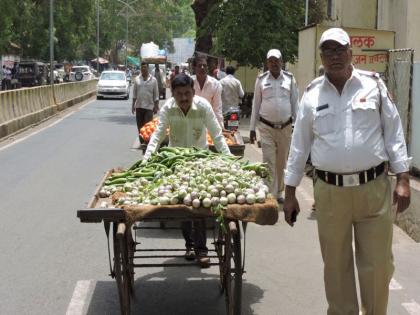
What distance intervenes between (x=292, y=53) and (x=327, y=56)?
21363 mm

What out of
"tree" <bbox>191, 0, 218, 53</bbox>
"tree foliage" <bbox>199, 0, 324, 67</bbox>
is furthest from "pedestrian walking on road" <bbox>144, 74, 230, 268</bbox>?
"tree" <bbox>191, 0, 218, 53</bbox>

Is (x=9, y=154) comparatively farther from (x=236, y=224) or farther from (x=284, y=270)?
(x=236, y=224)

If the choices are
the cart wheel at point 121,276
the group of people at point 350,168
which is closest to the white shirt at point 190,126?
the cart wheel at point 121,276

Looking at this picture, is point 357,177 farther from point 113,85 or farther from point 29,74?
point 29,74

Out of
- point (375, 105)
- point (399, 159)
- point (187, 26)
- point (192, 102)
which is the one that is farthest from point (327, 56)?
point (187, 26)

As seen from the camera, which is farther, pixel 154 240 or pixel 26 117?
pixel 26 117

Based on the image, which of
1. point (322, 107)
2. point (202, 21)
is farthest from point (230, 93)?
point (322, 107)

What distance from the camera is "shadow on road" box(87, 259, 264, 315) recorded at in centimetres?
575

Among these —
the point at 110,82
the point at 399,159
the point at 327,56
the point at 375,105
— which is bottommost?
the point at 110,82

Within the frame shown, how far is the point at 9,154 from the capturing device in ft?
53.3

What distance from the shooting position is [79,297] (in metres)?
6.06

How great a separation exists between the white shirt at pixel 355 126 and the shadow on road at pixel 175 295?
69.4 inches

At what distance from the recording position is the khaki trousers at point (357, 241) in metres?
4.48

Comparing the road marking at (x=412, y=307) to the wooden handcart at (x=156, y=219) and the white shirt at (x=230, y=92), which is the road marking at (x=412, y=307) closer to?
the wooden handcart at (x=156, y=219)
